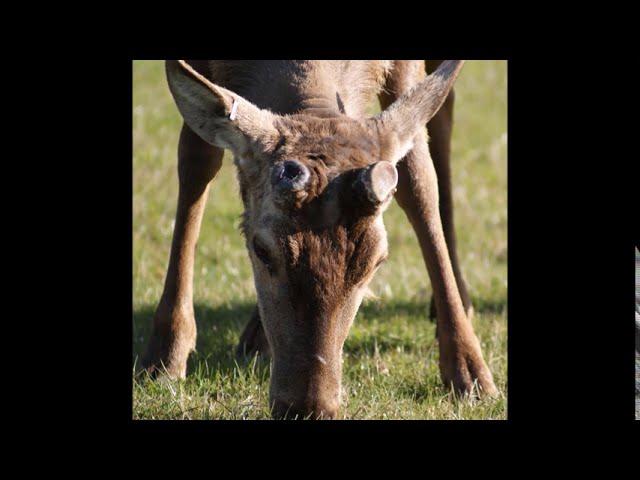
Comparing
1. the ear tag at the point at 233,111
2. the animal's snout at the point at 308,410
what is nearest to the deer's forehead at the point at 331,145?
the ear tag at the point at 233,111

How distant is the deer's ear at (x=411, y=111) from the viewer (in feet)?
20.3

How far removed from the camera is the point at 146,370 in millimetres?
7488

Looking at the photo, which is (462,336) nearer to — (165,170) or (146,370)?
(146,370)

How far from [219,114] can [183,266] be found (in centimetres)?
198

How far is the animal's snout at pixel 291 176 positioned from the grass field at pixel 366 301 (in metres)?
1.08

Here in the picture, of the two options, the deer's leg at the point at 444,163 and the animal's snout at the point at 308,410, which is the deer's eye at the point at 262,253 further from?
the deer's leg at the point at 444,163

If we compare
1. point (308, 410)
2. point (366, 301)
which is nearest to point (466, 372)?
point (366, 301)

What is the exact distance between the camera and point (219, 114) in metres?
6.12

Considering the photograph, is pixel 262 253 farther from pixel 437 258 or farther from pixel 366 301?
pixel 366 301

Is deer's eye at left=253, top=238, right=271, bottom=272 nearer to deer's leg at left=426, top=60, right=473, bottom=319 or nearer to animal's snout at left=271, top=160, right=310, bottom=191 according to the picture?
animal's snout at left=271, top=160, right=310, bottom=191

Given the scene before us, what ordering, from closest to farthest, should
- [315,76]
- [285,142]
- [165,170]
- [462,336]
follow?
[285,142] → [315,76] → [462,336] → [165,170]

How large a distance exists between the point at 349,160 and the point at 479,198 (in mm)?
7030

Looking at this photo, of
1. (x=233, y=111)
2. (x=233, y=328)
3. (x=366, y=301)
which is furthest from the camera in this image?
(x=233, y=328)

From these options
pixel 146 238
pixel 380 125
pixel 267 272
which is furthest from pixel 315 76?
pixel 146 238
